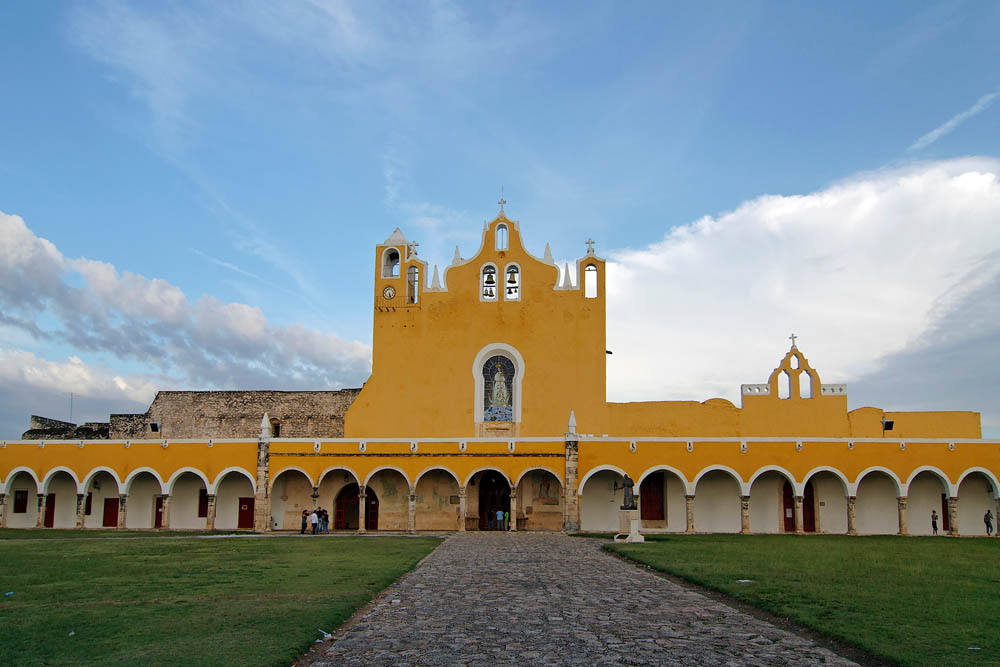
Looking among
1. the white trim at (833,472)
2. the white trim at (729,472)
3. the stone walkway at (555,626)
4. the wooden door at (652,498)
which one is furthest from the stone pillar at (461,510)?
the stone walkway at (555,626)

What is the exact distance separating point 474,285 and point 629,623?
2255 centimetres

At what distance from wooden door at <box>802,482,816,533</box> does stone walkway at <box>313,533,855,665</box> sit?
16.0 m

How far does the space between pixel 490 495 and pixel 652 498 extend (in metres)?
5.73

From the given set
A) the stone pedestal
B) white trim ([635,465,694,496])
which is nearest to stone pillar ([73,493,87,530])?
the stone pedestal

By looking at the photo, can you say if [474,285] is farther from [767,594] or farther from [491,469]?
[767,594]

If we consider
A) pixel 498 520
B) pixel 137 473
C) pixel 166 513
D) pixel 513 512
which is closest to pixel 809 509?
pixel 513 512

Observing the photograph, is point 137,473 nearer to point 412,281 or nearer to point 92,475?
point 92,475

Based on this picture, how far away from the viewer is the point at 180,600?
10.5 metres

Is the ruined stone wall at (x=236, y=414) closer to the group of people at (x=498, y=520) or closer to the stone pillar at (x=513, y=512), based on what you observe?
the group of people at (x=498, y=520)

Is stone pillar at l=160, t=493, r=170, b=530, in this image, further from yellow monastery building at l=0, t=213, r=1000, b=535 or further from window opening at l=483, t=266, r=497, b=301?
window opening at l=483, t=266, r=497, b=301

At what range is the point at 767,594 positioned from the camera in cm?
1138

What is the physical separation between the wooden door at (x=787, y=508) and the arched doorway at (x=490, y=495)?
9554mm

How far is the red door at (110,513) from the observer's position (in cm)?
3061

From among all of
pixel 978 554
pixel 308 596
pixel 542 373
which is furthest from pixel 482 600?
pixel 542 373
